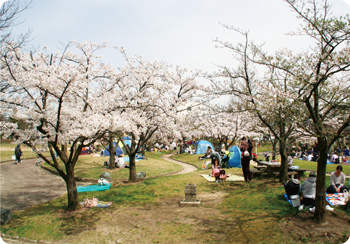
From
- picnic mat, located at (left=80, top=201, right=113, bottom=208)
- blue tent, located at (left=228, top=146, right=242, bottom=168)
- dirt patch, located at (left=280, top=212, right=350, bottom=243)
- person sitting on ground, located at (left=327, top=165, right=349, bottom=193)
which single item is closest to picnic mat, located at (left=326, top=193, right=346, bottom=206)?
person sitting on ground, located at (left=327, top=165, right=349, bottom=193)

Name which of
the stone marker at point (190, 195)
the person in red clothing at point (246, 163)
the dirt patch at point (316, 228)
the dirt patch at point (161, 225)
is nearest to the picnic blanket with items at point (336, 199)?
the dirt patch at point (316, 228)

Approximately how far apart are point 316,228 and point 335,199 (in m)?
2.69

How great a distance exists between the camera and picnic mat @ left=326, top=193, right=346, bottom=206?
8.43 m

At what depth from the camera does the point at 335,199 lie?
875cm

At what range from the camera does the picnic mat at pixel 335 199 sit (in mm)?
8430

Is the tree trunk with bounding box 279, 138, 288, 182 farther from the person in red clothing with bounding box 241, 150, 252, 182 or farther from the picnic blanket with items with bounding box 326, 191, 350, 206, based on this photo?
the picnic blanket with items with bounding box 326, 191, 350, 206

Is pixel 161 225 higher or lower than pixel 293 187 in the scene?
lower

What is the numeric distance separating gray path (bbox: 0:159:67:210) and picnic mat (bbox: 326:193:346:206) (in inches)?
453

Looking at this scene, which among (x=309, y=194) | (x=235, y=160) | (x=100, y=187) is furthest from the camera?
(x=235, y=160)

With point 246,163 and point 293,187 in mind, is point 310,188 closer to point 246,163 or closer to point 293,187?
point 293,187

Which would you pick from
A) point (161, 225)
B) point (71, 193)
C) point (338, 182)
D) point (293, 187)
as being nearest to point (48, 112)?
point (71, 193)

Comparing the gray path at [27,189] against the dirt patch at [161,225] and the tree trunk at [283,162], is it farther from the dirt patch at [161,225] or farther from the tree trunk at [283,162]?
the tree trunk at [283,162]

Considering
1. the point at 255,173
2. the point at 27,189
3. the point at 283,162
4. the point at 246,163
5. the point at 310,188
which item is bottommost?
the point at 27,189

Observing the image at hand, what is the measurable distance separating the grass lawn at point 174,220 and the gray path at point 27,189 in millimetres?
1358
